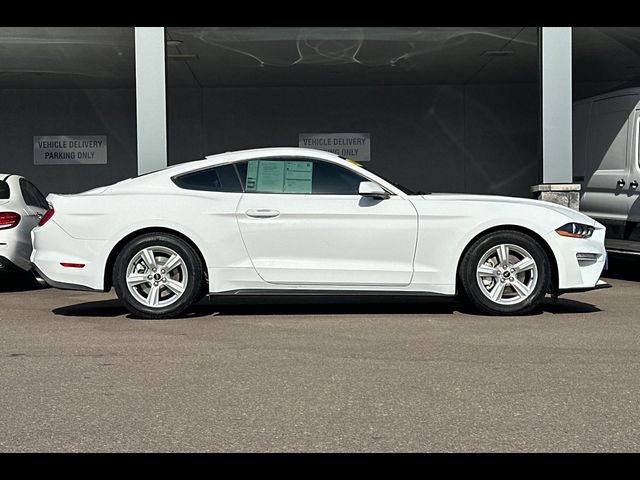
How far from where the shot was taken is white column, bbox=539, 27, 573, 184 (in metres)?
11.5

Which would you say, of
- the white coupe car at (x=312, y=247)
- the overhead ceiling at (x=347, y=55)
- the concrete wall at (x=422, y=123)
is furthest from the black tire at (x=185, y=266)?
the concrete wall at (x=422, y=123)

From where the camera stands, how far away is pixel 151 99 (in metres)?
11.3

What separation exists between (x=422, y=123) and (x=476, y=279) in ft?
40.2

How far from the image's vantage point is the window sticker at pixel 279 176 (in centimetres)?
779

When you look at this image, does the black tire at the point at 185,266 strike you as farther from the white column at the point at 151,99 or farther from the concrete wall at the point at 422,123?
the concrete wall at the point at 422,123

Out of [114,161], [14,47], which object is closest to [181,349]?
[14,47]

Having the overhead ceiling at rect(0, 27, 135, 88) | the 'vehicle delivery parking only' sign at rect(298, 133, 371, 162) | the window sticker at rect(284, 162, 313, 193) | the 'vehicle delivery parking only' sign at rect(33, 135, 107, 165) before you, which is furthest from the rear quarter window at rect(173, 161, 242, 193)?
the 'vehicle delivery parking only' sign at rect(33, 135, 107, 165)

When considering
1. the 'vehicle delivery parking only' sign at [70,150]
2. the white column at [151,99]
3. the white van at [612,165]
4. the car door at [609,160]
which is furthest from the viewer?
the 'vehicle delivery parking only' sign at [70,150]

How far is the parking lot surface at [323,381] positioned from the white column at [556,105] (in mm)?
3610

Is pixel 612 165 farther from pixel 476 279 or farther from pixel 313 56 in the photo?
pixel 313 56

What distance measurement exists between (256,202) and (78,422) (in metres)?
3.65

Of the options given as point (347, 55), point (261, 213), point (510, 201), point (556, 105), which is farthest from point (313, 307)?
point (347, 55)

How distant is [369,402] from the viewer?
15.2 feet

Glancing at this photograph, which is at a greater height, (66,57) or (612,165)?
(66,57)
